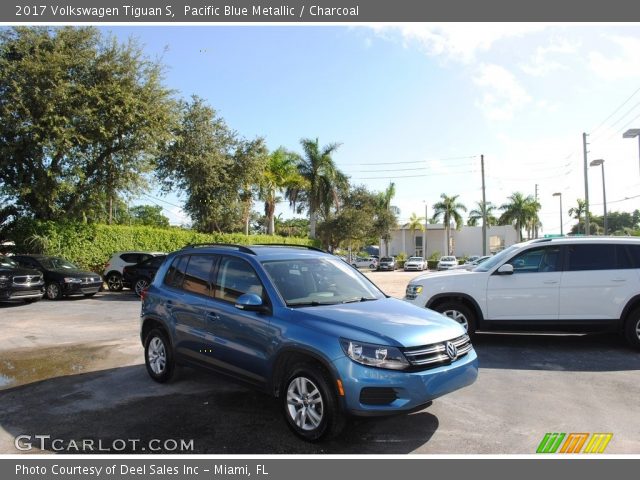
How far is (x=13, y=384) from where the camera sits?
21.0ft

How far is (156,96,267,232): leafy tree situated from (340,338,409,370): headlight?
22709 mm

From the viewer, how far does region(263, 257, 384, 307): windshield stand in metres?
5.07

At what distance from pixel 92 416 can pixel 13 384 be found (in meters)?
2.07

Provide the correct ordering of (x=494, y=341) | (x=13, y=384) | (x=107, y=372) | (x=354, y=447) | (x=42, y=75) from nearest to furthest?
(x=354, y=447)
(x=13, y=384)
(x=107, y=372)
(x=494, y=341)
(x=42, y=75)

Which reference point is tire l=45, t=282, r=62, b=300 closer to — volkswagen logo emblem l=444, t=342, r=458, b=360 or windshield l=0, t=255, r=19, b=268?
windshield l=0, t=255, r=19, b=268

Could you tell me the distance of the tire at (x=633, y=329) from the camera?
26.1 ft

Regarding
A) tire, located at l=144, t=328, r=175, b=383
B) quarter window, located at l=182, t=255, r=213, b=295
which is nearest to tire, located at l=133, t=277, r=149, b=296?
tire, located at l=144, t=328, r=175, b=383

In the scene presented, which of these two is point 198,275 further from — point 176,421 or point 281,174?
point 281,174

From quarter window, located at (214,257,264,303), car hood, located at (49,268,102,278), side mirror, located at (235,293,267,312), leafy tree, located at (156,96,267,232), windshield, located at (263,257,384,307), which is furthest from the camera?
Result: leafy tree, located at (156,96,267,232)

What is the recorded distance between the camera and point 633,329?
796 cm

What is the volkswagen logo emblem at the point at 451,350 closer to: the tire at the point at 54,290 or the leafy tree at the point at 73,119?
the tire at the point at 54,290

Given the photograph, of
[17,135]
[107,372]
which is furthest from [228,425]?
[17,135]

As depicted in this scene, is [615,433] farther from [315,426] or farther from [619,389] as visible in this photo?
[315,426]

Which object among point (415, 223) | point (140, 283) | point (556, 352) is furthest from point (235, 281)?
point (415, 223)
